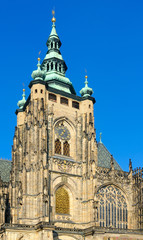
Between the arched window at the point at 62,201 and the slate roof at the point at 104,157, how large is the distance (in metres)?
8.92

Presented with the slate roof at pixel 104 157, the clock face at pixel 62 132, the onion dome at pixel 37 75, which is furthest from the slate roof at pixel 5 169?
the onion dome at pixel 37 75

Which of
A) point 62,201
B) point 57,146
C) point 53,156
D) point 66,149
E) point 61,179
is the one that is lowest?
point 62,201

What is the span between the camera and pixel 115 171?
57094 millimetres

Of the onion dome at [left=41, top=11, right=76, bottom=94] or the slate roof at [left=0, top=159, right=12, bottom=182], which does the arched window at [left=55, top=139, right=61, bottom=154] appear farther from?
the slate roof at [left=0, top=159, right=12, bottom=182]

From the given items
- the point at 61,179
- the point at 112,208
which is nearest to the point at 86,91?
the point at 61,179

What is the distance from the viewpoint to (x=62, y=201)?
5131 cm

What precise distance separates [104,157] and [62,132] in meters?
9.81

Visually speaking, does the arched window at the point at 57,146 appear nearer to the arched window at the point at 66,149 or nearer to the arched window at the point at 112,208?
the arched window at the point at 66,149

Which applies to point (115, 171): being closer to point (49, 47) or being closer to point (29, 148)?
point (29, 148)

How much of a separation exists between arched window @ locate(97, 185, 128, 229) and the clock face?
8204 millimetres

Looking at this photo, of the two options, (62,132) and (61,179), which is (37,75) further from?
(61,179)

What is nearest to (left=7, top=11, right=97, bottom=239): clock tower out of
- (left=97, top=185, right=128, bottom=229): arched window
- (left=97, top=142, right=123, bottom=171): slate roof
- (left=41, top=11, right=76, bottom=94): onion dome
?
(left=41, top=11, right=76, bottom=94): onion dome

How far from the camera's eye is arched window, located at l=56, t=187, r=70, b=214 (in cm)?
5084

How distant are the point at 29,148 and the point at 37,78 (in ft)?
31.1
